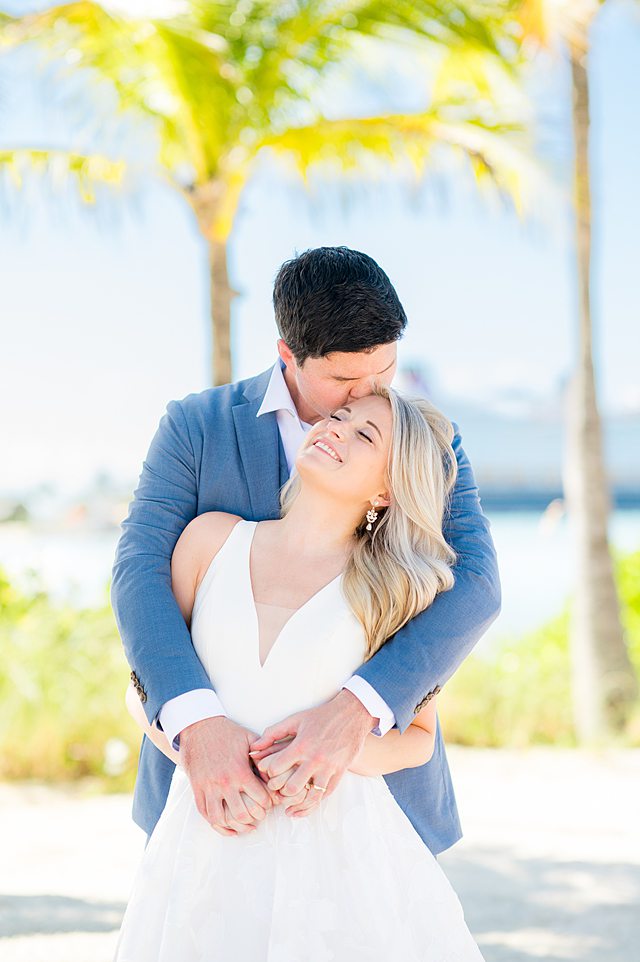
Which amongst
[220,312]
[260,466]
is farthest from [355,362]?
[220,312]

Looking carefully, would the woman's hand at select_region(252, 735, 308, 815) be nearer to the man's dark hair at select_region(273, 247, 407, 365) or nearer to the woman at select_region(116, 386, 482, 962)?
the woman at select_region(116, 386, 482, 962)

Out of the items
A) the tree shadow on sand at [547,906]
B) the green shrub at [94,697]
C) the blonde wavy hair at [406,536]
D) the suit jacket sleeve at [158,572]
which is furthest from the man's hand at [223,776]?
the green shrub at [94,697]

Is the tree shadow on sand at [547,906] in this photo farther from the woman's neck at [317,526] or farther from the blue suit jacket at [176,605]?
the woman's neck at [317,526]

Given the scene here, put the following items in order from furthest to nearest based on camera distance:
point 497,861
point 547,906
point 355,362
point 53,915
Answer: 1. point 497,861
2. point 547,906
3. point 53,915
4. point 355,362

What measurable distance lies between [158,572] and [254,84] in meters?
5.59

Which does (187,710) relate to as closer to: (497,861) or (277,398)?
(277,398)

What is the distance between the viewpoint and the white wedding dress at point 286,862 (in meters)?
2.27

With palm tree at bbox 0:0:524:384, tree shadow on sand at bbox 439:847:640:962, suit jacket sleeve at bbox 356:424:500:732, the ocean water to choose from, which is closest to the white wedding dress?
suit jacket sleeve at bbox 356:424:500:732

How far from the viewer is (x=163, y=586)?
2439mm

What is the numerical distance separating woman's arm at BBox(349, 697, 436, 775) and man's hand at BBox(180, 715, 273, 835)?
0.23 meters

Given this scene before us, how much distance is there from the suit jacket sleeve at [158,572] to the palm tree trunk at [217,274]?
4.57m

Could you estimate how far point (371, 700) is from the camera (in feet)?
7.55

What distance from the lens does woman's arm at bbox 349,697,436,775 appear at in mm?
2367

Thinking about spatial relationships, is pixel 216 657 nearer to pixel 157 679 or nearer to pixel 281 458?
pixel 157 679
